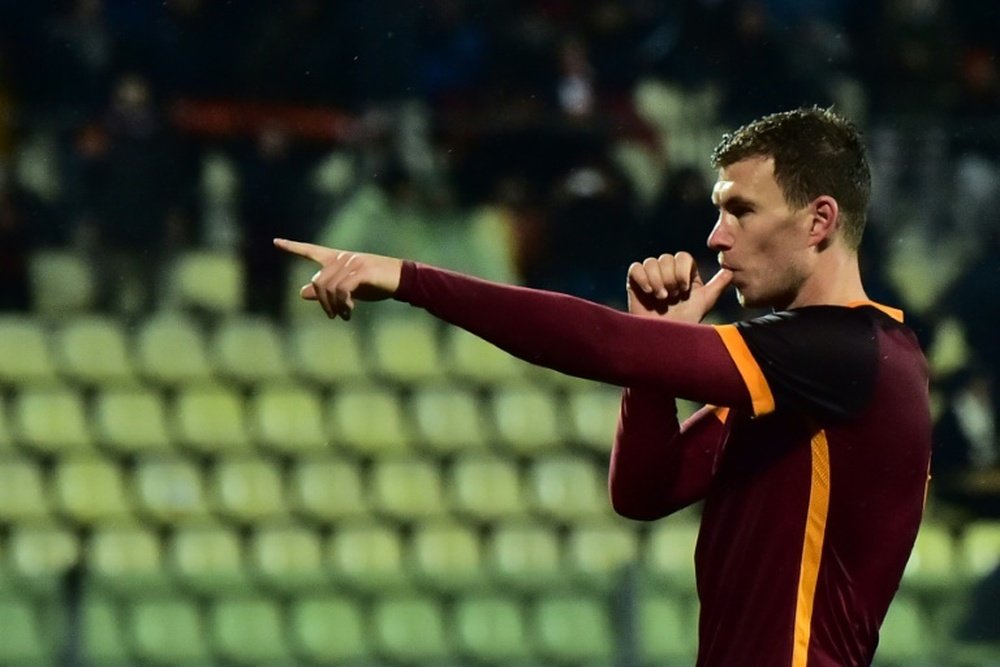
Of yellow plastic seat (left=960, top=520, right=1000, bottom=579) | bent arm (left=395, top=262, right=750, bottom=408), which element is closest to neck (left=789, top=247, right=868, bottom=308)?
bent arm (left=395, top=262, right=750, bottom=408)

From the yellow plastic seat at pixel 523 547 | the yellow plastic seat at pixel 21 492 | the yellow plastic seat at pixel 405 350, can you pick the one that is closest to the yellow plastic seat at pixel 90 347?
the yellow plastic seat at pixel 21 492

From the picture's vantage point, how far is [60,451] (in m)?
7.23

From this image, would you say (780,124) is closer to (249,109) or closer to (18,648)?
(18,648)

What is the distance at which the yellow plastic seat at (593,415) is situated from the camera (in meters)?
7.38

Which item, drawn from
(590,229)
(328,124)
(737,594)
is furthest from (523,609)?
(737,594)

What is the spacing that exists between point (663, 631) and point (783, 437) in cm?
379

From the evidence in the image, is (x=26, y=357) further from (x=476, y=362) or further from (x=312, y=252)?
(x=312, y=252)

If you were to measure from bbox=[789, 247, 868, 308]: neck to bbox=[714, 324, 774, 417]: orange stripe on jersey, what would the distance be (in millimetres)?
191

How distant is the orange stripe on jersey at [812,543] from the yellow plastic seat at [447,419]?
16.3 ft

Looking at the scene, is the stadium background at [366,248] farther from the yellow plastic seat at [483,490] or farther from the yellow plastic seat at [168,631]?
the yellow plastic seat at [168,631]

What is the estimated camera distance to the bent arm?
2.25 metres

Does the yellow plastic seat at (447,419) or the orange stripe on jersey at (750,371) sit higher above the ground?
the yellow plastic seat at (447,419)

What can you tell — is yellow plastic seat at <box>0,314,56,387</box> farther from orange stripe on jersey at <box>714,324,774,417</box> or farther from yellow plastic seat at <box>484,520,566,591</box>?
orange stripe on jersey at <box>714,324,774,417</box>

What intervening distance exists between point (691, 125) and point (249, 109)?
167 cm
